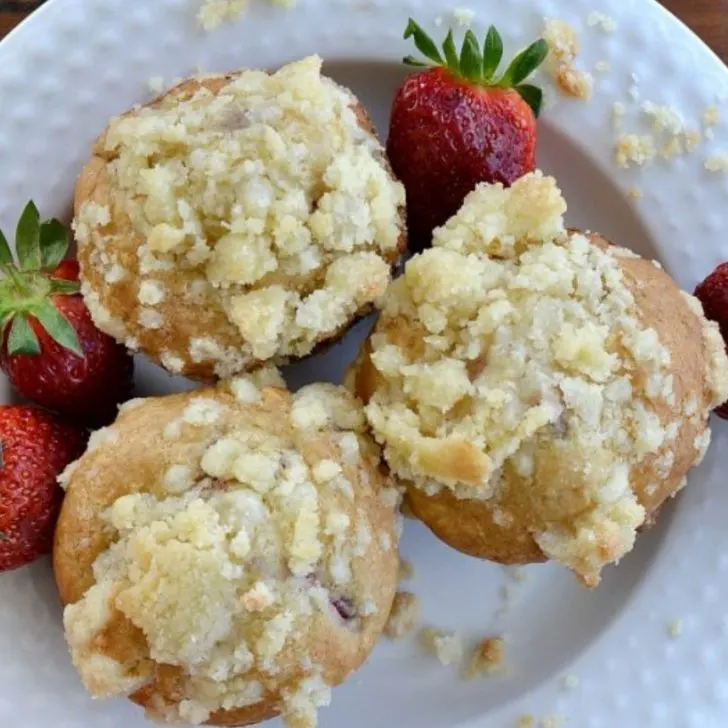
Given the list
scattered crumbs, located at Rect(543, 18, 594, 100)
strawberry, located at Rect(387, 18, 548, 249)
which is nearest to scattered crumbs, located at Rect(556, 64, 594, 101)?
scattered crumbs, located at Rect(543, 18, 594, 100)

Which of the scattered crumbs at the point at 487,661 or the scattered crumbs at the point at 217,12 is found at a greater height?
the scattered crumbs at the point at 217,12

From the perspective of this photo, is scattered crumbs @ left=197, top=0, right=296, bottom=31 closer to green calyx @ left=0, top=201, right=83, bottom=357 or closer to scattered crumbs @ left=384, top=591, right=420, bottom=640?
green calyx @ left=0, top=201, right=83, bottom=357

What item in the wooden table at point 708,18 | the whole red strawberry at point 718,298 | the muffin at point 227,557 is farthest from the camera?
the wooden table at point 708,18

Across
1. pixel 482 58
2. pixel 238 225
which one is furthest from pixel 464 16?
pixel 238 225

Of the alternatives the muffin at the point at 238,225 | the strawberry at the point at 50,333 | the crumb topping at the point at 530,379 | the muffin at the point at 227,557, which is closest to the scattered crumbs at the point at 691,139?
the crumb topping at the point at 530,379

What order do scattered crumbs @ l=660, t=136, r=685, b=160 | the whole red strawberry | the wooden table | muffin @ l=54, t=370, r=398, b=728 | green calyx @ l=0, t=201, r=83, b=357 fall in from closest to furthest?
muffin @ l=54, t=370, r=398, b=728 → green calyx @ l=0, t=201, r=83, b=357 → the whole red strawberry → scattered crumbs @ l=660, t=136, r=685, b=160 → the wooden table

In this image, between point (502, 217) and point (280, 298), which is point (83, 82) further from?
point (502, 217)

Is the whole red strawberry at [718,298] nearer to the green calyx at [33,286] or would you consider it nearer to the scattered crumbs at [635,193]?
the scattered crumbs at [635,193]

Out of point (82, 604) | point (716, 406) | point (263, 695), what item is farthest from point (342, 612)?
point (716, 406)
